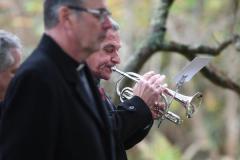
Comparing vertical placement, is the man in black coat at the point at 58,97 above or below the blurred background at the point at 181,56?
above

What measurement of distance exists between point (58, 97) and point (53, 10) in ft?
1.20

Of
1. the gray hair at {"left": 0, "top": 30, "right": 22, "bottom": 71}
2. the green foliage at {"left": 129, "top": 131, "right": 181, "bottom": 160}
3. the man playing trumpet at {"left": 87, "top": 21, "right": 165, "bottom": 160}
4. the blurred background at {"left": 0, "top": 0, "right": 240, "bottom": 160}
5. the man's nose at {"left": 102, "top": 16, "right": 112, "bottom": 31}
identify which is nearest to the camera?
the man's nose at {"left": 102, "top": 16, "right": 112, "bottom": 31}

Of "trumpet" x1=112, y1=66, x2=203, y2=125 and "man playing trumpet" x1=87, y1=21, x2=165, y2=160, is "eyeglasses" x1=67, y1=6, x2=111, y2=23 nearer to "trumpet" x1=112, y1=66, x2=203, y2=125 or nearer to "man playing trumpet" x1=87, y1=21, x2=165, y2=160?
"man playing trumpet" x1=87, y1=21, x2=165, y2=160

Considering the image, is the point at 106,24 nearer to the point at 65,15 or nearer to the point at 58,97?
the point at 65,15

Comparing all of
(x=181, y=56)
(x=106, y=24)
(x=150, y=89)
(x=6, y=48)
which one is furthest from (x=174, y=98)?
(x=181, y=56)

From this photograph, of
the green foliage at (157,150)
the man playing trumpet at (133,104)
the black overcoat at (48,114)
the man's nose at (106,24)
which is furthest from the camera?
the green foliage at (157,150)

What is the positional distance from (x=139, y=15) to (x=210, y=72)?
9439mm

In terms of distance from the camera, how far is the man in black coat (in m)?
2.83

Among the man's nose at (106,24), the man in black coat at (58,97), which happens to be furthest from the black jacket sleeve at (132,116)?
the man's nose at (106,24)

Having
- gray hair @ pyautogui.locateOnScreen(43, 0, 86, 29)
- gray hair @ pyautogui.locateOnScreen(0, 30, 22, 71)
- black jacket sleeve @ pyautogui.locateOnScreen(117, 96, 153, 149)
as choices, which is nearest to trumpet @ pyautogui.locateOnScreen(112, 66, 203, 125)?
black jacket sleeve @ pyautogui.locateOnScreen(117, 96, 153, 149)

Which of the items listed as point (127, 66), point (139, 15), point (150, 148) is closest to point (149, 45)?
point (127, 66)

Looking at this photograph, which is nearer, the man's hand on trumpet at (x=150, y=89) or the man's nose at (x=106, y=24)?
the man's nose at (x=106, y=24)

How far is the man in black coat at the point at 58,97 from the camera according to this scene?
9.30ft

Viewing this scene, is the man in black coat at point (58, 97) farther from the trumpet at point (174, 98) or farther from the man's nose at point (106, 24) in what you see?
the trumpet at point (174, 98)
